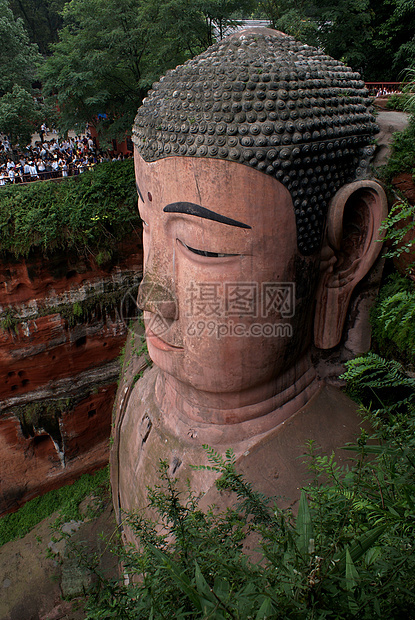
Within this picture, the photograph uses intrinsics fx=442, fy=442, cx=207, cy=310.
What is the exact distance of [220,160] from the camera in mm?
2807

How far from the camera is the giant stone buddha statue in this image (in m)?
2.84

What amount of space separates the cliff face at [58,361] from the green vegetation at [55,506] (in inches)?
8.8

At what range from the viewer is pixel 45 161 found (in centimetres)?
1313

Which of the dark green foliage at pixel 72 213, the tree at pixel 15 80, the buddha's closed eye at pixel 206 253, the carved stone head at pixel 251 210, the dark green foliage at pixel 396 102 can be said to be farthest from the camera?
the tree at pixel 15 80

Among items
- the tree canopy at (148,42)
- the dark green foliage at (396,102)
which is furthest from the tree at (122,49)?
the dark green foliage at (396,102)

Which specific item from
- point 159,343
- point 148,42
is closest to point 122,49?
point 148,42

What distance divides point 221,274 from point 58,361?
7292 millimetres

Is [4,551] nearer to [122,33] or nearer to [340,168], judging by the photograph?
[340,168]

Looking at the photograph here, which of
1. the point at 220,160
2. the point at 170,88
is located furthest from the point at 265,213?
the point at 170,88

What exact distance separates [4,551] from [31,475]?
1541mm

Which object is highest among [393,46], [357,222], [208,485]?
[393,46]

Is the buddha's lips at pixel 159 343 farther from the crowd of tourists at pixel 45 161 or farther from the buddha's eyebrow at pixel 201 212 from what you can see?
the crowd of tourists at pixel 45 161

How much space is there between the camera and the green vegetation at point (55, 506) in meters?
8.84

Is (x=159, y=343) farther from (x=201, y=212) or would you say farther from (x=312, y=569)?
(x=312, y=569)
